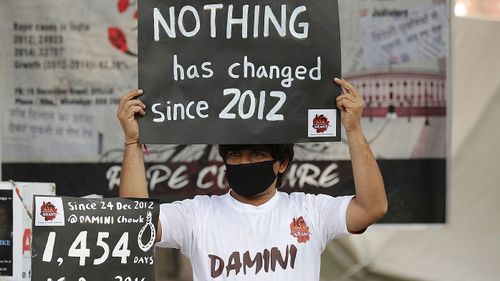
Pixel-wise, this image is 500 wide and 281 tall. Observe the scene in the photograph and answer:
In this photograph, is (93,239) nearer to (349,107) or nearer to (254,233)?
(254,233)

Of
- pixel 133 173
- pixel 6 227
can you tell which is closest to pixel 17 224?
pixel 6 227

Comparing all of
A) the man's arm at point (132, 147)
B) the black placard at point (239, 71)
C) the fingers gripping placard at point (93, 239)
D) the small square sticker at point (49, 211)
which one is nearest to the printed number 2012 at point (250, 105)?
the black placard at point (239, 71)

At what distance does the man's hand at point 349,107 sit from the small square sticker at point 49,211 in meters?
1.22

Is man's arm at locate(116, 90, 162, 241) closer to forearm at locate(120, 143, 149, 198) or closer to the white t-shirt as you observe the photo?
forearm at locate(120, 143, 149, 198)

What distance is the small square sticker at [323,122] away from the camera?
13.8 ft

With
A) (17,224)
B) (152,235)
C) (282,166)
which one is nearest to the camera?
(152,235)

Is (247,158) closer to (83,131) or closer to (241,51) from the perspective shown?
(241,51)

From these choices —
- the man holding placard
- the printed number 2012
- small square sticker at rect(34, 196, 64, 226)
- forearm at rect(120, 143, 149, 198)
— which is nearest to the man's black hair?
the man holding placard

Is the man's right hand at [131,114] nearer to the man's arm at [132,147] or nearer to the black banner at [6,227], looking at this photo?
the man's arm at [132,147]

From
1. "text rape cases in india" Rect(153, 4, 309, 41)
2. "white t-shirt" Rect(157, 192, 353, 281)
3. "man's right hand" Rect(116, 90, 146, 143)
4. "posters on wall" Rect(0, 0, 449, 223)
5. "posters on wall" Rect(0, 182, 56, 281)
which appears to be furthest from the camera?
"posters on wall" Rect(0, 0, 449, 223)

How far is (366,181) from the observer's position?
4105 mm

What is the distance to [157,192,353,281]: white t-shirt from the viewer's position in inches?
159

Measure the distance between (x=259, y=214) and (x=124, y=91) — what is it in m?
2.90

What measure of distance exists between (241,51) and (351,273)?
9.82 feet
